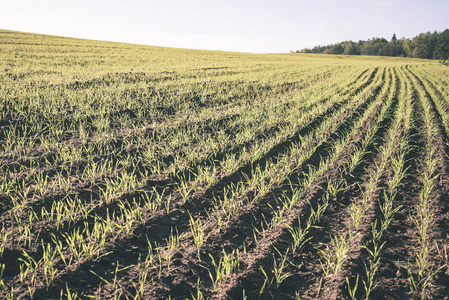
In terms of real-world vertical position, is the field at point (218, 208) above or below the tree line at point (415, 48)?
below

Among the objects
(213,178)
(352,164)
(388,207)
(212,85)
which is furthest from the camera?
(212,85)

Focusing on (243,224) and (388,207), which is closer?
(243,224)

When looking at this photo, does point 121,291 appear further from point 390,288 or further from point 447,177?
point 447,177

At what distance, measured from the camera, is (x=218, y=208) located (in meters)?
3.14

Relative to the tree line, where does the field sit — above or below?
below

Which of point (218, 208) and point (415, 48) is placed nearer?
point (218, 208)

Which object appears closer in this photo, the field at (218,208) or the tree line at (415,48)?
the field at (218,208)

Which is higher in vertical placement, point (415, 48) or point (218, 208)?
point (415, 48)

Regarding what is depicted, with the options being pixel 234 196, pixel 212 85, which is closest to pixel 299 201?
pixel 234 196

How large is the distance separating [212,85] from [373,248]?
9.89 meters

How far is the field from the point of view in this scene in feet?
6.95

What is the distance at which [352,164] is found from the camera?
4.20 meters

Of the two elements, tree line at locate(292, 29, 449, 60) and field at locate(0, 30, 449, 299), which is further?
tree line at locate(292, 29, 449, 60)

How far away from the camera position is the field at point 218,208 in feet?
6.95
